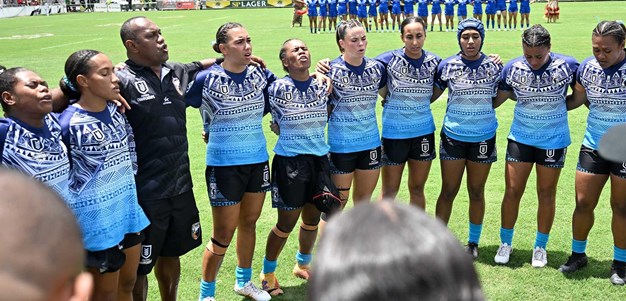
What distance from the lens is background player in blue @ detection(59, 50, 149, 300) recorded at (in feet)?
14.5

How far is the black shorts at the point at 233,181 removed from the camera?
561cm

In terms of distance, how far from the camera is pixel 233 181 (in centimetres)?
564

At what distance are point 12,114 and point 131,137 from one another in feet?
3.01

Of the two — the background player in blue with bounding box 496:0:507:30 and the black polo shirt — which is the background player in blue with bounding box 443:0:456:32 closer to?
the background player in blue with bounding box 496:0:507:30

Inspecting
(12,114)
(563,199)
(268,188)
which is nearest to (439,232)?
(12,114)

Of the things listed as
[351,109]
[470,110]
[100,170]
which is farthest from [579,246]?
[100,170]

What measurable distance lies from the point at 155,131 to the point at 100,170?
64cm

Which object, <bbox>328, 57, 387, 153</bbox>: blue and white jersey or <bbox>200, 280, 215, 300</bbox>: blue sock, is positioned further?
<bbox>328, 57, 387, 153</bbox>: blue and white jersey

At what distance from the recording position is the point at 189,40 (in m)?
27.8

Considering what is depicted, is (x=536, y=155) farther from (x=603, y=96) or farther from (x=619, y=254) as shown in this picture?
(x=619, y=254)

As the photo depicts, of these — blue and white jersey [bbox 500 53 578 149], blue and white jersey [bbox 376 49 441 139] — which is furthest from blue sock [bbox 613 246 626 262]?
blue and white jersey [bbox 376 49 441 139]

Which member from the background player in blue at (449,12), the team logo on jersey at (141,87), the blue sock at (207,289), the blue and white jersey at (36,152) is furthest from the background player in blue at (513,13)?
the blue and white jersey at (36,152)

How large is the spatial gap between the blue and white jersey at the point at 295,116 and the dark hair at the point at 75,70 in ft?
5.78

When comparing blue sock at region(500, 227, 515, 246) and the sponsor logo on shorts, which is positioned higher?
the sponsor logo on shorts
